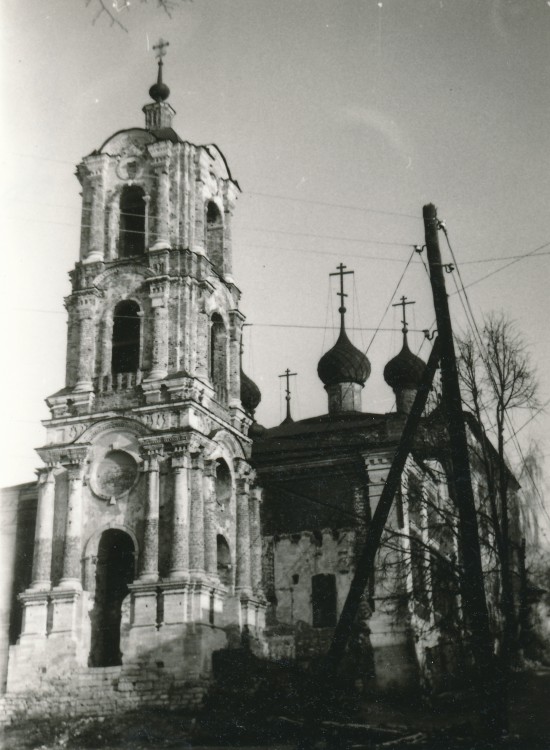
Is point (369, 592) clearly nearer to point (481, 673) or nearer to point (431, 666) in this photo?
point (431, 666)

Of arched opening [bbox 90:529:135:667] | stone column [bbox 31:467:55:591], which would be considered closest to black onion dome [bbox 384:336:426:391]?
arched opening [bbox 90:529:135:667]

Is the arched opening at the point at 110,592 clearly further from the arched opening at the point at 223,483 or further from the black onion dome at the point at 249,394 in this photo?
the black onion dome at the point at 249,394

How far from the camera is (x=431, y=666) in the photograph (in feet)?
81.4

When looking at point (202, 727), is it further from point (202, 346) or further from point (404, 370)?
point (404, 370)

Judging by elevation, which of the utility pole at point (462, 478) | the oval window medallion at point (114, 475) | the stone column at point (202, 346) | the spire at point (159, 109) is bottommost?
the utility pole at point (462, 478)

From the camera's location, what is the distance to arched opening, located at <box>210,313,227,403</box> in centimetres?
2745

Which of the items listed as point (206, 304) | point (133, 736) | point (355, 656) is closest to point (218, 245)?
point (206, 304)

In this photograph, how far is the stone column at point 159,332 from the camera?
2506 cm

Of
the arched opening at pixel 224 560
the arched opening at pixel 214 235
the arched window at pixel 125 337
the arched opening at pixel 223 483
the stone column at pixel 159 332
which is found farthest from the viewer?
the arched opening at pixel 214 235

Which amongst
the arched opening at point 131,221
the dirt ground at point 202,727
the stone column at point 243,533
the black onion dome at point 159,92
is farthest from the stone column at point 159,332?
the dirt ground at point 202,727

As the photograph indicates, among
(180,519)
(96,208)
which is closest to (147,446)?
(180,519)

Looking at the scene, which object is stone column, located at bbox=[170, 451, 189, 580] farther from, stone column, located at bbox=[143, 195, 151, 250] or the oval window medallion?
stone column, located at bbox=[143, 195, 151, 250]

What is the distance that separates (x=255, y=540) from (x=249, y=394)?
365 inches

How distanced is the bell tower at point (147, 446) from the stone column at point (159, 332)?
0.04m
